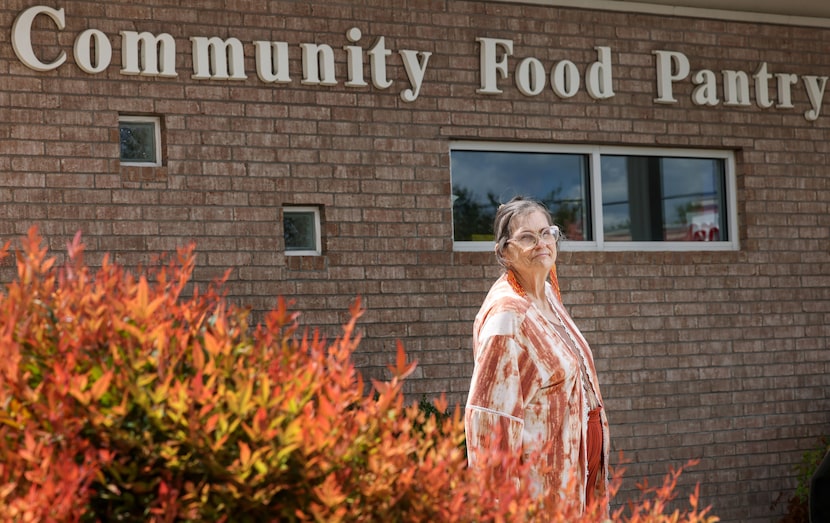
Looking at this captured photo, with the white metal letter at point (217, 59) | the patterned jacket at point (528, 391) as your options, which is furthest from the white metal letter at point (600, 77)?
the patterned jacket at point (528, 391)

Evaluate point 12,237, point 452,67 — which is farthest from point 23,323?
point 452,67

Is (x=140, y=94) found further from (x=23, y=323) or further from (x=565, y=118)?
(x=23, y=323)

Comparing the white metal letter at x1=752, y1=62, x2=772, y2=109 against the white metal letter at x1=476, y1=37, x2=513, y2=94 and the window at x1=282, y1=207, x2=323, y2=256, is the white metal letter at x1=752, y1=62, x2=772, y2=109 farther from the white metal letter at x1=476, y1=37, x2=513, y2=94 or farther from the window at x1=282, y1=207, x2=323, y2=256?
the window at x1=282, y1=207, x2=323, y2=256

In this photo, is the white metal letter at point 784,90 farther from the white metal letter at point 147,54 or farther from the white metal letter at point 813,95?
the white metal letter at point 147,54

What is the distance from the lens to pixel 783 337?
8789 millimetres

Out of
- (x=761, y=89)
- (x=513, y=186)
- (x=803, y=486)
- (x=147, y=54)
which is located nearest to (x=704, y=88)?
(x=761, y=89)

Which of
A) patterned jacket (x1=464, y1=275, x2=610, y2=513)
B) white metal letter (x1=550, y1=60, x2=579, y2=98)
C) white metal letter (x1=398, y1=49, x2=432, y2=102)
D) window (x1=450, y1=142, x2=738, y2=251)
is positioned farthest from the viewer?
white metal letter (x1=550, y1=60, x2=579, y2=98)

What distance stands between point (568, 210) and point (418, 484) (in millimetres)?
6224

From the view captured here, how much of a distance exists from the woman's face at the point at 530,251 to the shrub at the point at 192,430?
6.47 feet

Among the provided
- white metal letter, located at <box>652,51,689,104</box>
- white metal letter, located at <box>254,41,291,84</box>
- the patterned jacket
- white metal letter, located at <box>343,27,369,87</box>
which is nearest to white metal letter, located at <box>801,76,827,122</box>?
white metal letter, located at <box>652,51,689,104</box>

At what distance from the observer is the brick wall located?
6.83 metres

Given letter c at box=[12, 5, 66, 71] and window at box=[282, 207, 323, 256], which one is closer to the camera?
letter c at box=[12, 5, 66, 71]

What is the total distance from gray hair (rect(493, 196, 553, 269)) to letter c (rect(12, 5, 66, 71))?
3408 mm

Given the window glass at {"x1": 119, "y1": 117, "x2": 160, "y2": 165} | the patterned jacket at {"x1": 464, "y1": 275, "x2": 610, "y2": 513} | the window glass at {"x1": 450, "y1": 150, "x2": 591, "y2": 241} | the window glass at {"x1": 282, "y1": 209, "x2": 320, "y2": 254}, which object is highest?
the window glass at {"x1": 119, "y1": 117, "x2": 160, "y2": 165}
